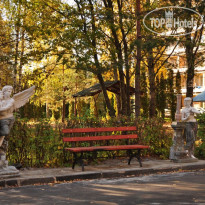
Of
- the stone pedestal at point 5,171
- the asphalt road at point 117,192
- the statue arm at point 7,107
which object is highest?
the statue arm at point 7,107

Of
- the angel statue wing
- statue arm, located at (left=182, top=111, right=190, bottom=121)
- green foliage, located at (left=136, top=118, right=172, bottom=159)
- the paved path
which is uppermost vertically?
the angel statue wing

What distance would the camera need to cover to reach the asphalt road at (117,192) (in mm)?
6184

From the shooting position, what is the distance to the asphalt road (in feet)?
20.3

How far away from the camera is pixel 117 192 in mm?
6934

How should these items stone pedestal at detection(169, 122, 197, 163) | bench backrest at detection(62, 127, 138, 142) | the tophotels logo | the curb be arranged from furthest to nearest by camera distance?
1. the tophotels logo
2. stone pedestal at detection(169, 122, 197, 163)
3. bench backrest at detection(62, 127, 138, 142)
4. the curb

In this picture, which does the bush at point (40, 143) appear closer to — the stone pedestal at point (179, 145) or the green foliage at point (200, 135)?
the stone pedestal at point (179, 145)

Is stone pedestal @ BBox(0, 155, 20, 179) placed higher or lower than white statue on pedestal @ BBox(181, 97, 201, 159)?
lower

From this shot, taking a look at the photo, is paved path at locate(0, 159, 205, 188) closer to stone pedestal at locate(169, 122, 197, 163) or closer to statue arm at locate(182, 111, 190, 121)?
stone pedestal at locate(169, 122, 197, 163)

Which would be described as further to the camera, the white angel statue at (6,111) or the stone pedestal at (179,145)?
the stone pedestal at (179,145)

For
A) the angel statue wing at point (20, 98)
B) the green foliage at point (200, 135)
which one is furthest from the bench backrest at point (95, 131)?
the green foliage at point (200, 135)

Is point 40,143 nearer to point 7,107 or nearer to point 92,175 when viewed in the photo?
point 92,175

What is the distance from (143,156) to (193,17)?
9.47 m

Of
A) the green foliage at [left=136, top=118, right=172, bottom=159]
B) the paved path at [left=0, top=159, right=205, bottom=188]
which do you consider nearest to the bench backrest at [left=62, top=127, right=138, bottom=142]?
the paved path at [left=0, top=159, right=205, bottom=188]

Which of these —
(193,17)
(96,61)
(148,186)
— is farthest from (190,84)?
(148,186)
